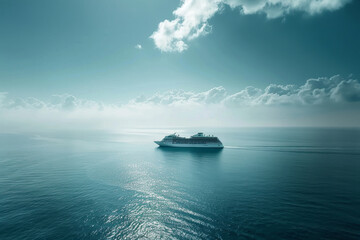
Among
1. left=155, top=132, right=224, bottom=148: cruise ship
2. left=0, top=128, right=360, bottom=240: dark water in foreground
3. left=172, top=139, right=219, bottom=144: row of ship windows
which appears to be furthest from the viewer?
left=172, top=139, right=219, bottom=144: row of ship windows

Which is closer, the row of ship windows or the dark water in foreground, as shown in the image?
the dark water in foreground

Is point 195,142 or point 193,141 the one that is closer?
point 195,142

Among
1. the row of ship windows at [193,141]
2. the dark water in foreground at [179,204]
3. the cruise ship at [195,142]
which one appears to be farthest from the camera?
the row of ship windows at [193,141]

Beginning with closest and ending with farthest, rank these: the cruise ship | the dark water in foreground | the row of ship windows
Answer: the dark water in foreground, the cruise ship, the row of ship windows

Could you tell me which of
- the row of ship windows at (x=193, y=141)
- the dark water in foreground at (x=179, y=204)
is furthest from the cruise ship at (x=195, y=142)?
the dark water in foreground at (x=179, y=204)

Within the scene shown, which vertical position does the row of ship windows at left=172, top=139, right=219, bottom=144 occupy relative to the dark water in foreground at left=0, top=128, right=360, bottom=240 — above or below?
above

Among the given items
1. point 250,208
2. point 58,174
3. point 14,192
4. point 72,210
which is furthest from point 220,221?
point 58,174

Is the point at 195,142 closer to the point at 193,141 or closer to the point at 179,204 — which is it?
the point at 193,141

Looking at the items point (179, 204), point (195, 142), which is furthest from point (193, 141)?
point (179, 204)

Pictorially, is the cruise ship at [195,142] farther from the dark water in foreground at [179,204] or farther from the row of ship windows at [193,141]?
the dark water in foreground at [179,204]

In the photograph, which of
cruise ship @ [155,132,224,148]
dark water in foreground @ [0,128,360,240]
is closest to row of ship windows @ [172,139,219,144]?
cruise ship @ [155,132,224,148]

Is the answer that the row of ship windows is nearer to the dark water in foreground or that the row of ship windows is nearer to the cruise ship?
the cruise ship
